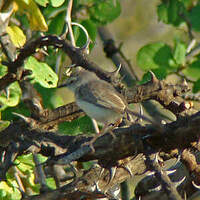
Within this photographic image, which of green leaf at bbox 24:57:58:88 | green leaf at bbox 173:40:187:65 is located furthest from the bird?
green leaf at bbox 173:40:187:65

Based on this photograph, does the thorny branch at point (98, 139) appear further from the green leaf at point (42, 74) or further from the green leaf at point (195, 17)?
the green leaf at point (195, 17)

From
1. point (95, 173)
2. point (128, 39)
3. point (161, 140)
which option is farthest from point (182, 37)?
point (161, 140)

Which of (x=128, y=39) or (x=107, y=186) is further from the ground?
(x=107, y=186)

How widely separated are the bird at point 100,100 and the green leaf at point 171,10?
212 cm

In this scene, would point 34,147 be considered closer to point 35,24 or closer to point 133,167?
point 133,167

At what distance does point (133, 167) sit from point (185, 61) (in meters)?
1.94

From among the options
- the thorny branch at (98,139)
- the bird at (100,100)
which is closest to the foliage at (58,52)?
the thorny branch at (98,139)

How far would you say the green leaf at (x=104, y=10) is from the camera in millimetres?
4777

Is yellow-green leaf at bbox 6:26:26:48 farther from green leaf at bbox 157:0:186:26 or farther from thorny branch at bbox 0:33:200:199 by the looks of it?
green leaf at bbox 157:0:186:26

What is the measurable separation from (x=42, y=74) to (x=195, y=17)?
194cm

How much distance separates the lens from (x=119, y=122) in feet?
10.0

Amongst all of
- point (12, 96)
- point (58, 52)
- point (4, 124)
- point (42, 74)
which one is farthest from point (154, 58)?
point (4, 124)

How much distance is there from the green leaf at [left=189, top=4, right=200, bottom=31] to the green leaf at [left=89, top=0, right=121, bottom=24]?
0.68 meters

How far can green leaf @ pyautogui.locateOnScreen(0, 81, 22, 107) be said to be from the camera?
3.54m
